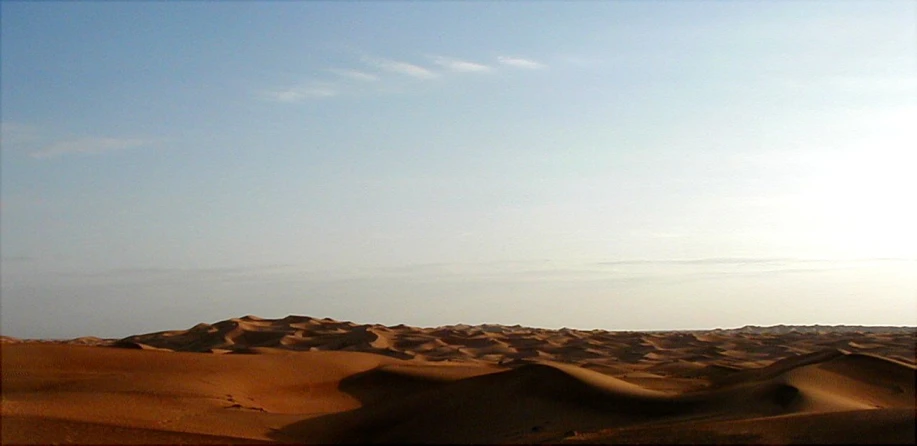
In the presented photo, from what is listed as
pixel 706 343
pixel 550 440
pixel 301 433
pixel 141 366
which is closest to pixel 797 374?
pixel 550 440

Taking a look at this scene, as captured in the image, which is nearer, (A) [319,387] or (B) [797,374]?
(B) [797,374]

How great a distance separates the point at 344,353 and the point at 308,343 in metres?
5.31

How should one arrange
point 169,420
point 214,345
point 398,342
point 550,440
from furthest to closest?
1. point 398,342
2. point 214,345
3. point 169,420
4. point 550,440

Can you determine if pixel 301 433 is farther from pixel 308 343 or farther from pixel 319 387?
pixel 308 343

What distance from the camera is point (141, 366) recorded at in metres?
12.7

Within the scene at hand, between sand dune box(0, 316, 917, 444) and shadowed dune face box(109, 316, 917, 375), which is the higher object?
shadowed dune face box(109, 316, 917, 375)

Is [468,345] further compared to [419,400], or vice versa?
[468,345]

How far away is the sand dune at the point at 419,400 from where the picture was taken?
800 cm

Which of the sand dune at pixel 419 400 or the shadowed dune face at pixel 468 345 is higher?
the shadowed dune face at pixel 468 345

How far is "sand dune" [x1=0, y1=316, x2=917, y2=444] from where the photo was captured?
800 cm

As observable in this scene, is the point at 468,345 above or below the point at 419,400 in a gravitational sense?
above

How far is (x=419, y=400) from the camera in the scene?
10906mm

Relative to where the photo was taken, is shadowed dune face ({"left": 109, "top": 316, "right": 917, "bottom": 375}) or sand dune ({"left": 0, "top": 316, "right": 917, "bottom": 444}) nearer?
sand dune ({"left": 0, "top": 316, "right": 917, "bottom": 444})

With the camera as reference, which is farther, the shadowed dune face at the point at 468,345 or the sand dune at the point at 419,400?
the shadowed dune face at the point at 468,345
